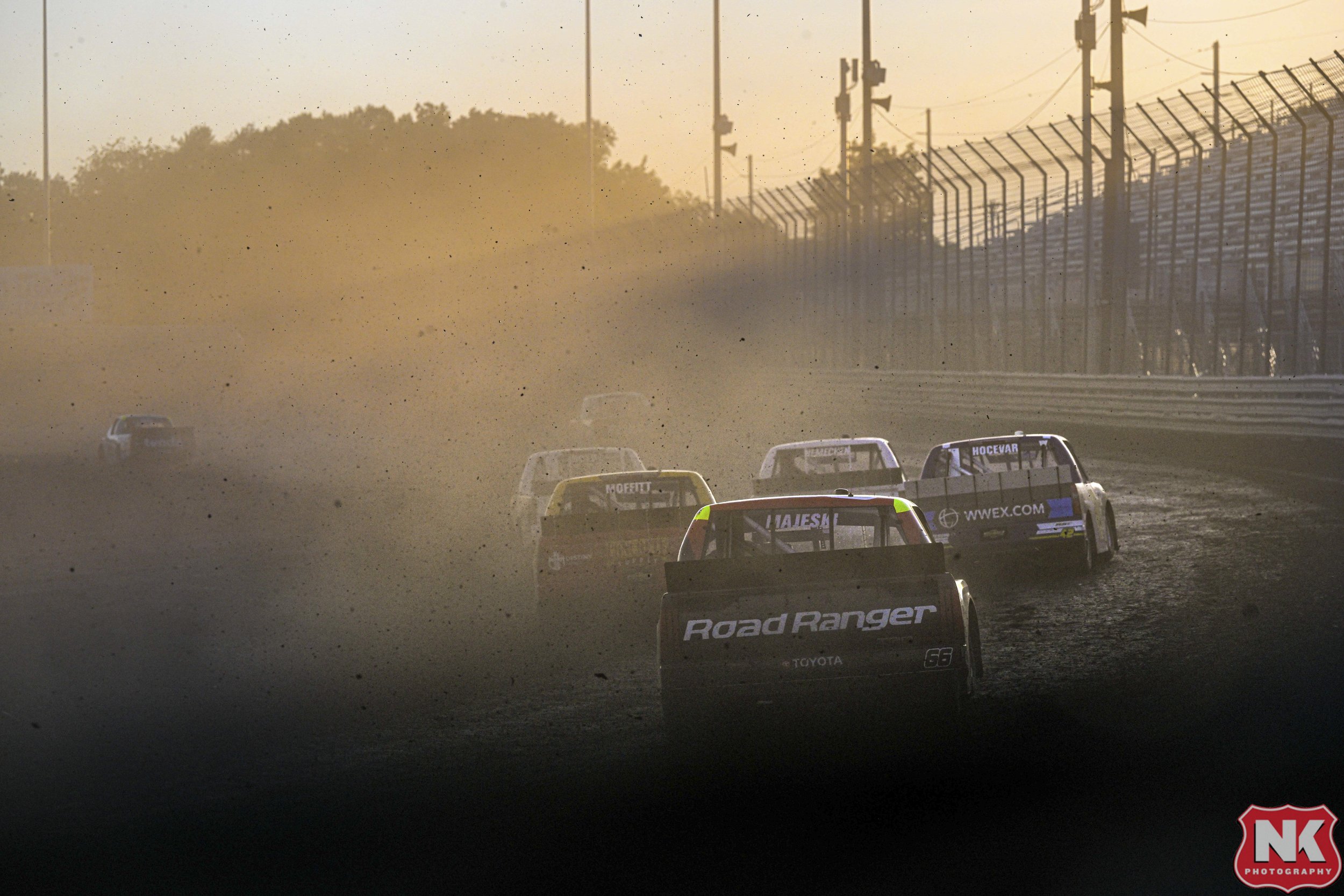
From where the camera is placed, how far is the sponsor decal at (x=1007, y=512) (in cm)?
1423

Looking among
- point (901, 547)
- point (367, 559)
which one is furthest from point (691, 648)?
point (367, 559)

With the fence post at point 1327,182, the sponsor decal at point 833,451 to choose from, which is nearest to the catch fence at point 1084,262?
the fence post at point 1327,182

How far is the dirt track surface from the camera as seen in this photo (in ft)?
19.9

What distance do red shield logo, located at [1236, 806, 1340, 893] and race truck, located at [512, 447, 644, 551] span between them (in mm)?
11135

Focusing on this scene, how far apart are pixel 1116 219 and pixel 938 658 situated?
1024 inches

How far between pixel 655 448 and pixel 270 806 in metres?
26.4

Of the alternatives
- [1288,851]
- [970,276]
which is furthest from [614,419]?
[1288,851]

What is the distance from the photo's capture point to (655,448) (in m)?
33.5

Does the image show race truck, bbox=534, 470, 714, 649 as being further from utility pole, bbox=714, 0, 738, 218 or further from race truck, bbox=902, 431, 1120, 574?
utility pole, bbox=714, 0, 738, 218

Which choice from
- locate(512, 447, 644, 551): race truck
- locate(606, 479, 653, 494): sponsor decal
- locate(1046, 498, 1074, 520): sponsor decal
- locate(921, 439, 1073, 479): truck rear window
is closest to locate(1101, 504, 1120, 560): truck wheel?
locate(921, 439, 1073, 479): truck rear window

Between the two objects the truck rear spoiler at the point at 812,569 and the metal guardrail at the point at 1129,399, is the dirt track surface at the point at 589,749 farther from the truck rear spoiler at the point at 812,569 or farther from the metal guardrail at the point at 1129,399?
the metal guardrail at the point at 1129,399

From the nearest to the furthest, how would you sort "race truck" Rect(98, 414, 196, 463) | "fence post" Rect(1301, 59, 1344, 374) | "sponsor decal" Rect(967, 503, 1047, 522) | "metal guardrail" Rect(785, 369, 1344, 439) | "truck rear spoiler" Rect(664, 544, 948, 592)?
"truck rear spoiler" Rect(664, 544, 948, 592) → "sponsor decal" Rect(967, 503, 1047, 522) → "fence post" Rect(1301, 59, 1344, 374) → "metal guardrail" Rect(785, 369, 1344, 439) → "race truck" Rect(98, 414, 196, 463)

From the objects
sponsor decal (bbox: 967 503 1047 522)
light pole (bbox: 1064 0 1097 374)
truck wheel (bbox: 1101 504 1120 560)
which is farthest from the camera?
light pole (bbox: 1064 0 1097 374)

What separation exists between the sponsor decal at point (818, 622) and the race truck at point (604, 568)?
4.05 metres
